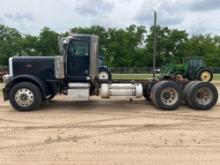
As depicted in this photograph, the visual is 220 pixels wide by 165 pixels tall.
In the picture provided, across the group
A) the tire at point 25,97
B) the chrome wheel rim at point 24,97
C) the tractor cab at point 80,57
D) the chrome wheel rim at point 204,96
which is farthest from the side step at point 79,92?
the chrome wheel rim at point 204,96

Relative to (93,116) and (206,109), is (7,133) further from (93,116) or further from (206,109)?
(206,109)

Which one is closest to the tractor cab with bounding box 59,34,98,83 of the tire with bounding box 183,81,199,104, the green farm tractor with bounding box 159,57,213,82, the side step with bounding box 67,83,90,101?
the side step with bounding box 67,83,90,101

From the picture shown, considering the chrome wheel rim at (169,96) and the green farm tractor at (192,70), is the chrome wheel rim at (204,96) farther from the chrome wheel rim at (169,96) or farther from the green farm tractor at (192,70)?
the green farm tractor at (192,70)

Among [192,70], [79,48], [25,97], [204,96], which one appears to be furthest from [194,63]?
[25,97]

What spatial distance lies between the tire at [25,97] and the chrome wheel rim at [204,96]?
220 inches

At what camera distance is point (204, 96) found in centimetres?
1299

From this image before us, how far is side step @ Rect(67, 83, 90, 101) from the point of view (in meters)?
12.4

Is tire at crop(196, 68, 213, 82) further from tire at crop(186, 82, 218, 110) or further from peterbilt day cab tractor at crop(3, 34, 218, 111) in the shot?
peterbilt day cab tractor at crop(3, 34, 218, 111)

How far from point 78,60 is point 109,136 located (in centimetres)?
499

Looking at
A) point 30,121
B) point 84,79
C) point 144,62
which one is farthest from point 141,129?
point 144,62

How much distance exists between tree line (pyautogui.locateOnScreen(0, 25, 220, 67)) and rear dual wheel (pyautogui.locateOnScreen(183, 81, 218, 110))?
59482mm

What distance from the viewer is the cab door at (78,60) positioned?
12547mm

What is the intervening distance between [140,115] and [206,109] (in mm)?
2748

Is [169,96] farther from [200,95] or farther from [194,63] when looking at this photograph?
[194,63]
